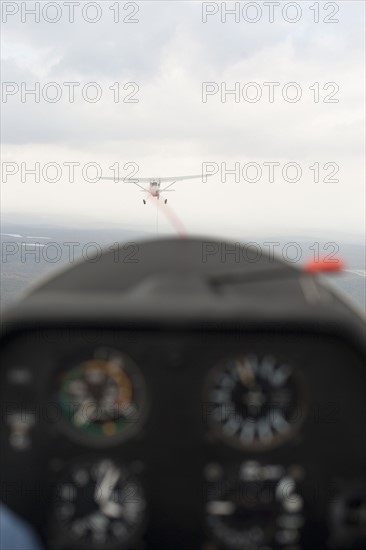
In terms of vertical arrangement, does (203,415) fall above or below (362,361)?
below

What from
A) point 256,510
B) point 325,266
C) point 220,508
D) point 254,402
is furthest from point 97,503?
point 325,266

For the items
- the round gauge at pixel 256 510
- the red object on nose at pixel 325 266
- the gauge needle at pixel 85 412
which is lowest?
the round gauge at pixel 256 510

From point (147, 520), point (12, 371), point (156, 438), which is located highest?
Result: point (12, 371)

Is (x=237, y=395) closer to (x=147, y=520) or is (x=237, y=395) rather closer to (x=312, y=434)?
(x=312, y=434)

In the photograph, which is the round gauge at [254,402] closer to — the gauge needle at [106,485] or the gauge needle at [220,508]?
the gauge needle at [220,508]

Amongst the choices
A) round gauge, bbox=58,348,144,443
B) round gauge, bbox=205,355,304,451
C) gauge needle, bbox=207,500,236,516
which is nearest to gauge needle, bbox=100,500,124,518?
round gauge, bbox=58,348,144,443

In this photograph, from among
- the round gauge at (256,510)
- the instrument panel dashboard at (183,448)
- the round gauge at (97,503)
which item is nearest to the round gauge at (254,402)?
the instrument panel dashboard at (183,448)

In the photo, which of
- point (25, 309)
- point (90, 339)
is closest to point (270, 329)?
point (90, 339)

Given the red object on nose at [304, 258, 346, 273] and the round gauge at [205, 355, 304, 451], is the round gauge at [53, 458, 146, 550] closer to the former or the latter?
the round gauge at [205, 355, 304, 451]
